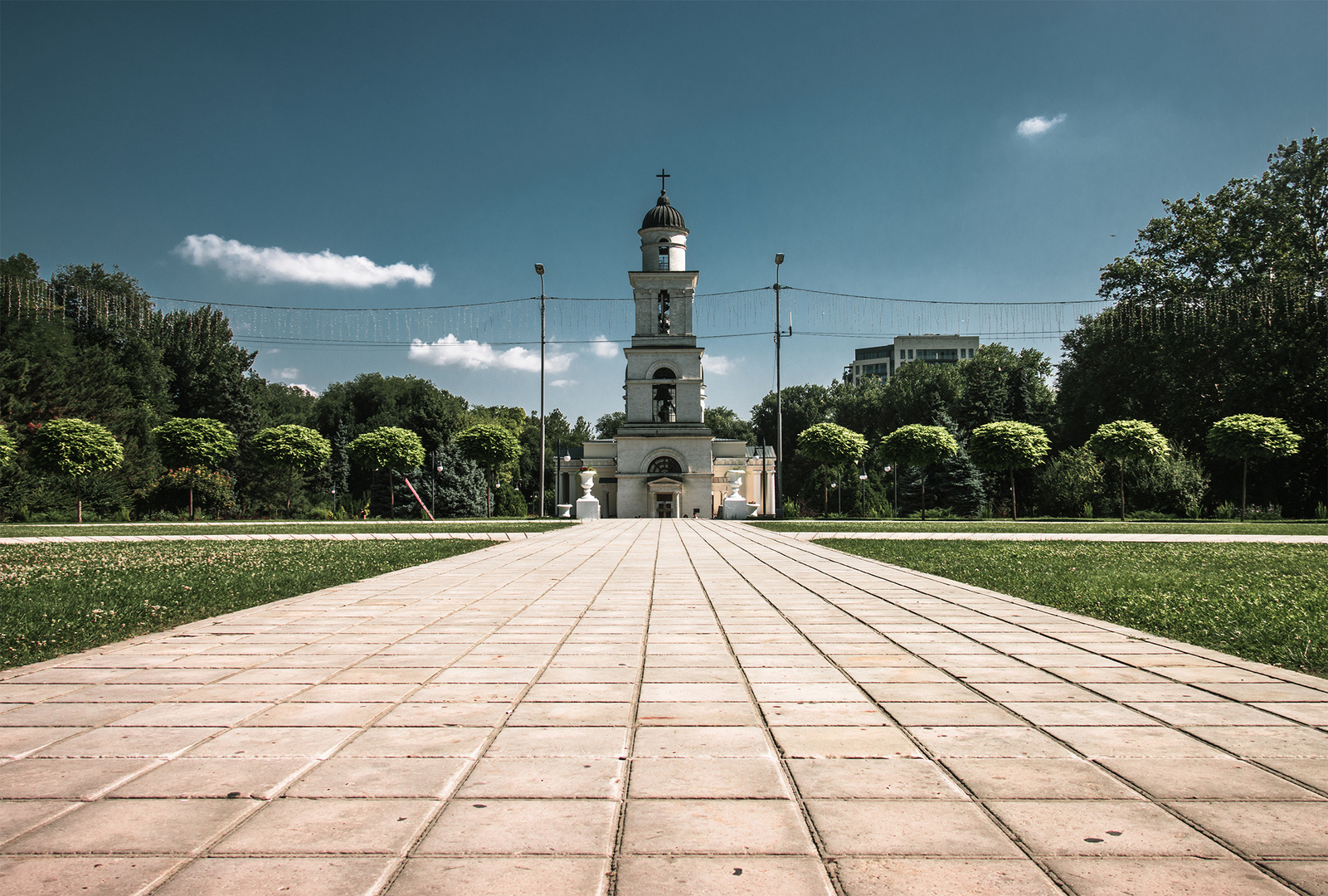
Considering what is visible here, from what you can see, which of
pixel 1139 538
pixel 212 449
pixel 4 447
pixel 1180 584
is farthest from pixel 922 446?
pixel 4 447

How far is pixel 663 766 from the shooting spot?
257cm

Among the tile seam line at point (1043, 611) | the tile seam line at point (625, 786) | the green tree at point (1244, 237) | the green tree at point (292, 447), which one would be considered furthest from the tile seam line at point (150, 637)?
the green tree at point (1244, 237)

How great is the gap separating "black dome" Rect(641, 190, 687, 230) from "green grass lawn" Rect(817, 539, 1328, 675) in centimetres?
3143

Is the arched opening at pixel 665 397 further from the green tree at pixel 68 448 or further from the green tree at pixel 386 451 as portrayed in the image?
the green tree at pixel 68 448

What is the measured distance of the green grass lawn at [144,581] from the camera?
4.95m

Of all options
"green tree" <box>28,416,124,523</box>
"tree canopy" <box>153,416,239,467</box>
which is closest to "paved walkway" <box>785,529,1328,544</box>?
"green tree" <box>28,416,124,523</box>

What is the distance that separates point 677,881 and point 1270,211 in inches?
1804

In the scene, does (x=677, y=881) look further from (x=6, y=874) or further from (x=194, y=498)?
(x=194, y=498)

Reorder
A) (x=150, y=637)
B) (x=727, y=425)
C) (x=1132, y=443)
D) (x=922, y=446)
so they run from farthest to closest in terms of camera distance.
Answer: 1. (x=727, y=425)
2. (x=922, y=446)
3. (x=1132, y=443)
4. (x=150, y=637)

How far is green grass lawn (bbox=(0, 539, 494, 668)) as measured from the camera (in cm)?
495

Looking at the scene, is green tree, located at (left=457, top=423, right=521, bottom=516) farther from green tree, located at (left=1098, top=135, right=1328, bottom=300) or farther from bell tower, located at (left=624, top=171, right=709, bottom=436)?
green tree, located at (left=1098, top=135, right=1328, bottom=300)

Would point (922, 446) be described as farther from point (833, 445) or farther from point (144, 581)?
point (144, 581)

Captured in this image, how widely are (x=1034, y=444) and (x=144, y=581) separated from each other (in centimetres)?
3113

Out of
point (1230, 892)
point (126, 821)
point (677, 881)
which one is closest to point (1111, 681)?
point (1230, 892)
